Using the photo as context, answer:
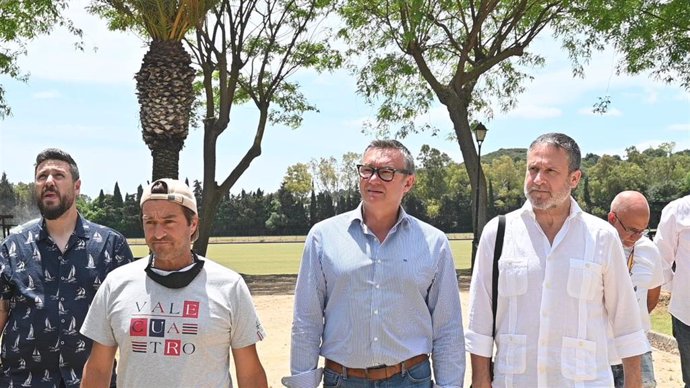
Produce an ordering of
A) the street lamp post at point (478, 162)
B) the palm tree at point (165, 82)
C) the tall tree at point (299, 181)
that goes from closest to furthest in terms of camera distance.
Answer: the palm tree at point (165, 82)
the street lamp post at point (478, 162)
the tall tree at point (299, 181)

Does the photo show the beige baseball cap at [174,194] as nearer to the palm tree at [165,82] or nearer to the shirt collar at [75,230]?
the shirt collar at [75,230]

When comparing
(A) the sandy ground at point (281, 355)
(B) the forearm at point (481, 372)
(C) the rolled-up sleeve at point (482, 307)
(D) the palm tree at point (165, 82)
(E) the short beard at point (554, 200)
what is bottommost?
(A) the sandy ground at point (281, 355)

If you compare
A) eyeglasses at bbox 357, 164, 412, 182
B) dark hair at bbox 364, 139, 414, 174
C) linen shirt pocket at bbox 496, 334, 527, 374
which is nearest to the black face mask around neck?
eyeglasses at bbox 357, 164, 412, 182

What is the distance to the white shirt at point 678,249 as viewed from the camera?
5078mm

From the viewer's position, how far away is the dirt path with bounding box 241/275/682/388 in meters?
7.96

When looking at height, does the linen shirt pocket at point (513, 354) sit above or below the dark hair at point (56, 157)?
below

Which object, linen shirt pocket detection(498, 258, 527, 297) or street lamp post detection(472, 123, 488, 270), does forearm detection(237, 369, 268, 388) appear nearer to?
linen shirt pocket detection(498, 258, 527, 297)

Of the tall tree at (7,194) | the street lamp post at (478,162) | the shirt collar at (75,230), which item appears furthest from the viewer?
the tall tree at (7,194)

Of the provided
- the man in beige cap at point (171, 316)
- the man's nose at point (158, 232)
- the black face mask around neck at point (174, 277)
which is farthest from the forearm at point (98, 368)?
the man's nose at point (158, 232)

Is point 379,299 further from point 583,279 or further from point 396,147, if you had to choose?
point 583,279

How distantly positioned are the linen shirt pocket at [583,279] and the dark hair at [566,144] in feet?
1.51

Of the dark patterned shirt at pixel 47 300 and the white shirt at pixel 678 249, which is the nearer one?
the dark patterned shirt at pixel 47 300

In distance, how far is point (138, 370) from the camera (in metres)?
2.97

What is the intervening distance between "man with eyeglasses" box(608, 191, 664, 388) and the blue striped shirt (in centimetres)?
162
